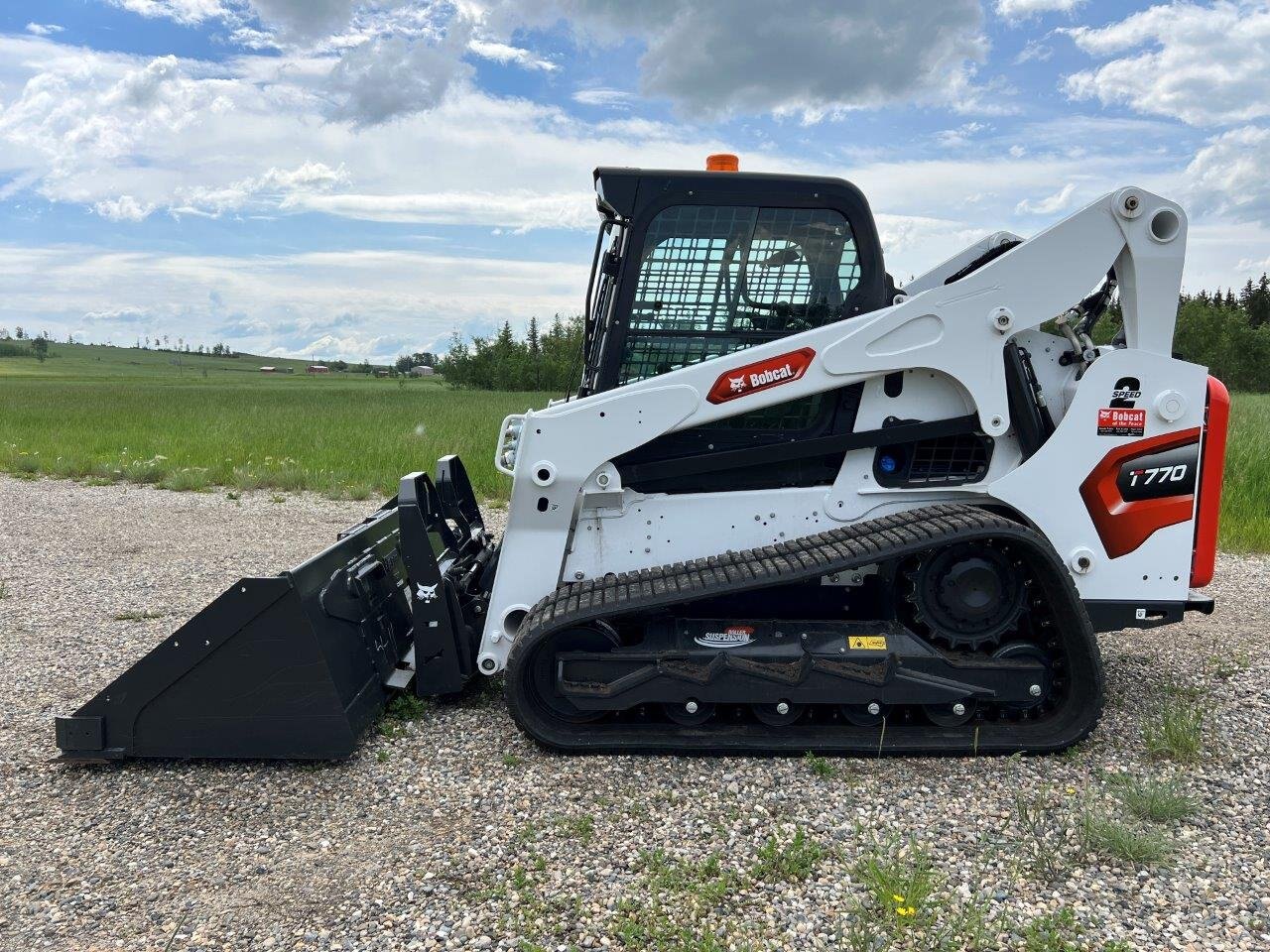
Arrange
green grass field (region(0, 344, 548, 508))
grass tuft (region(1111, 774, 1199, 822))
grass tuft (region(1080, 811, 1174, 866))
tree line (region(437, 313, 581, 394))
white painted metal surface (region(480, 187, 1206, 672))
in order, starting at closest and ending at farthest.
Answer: grass tuft (region(1080, 811, 1174, 866)) → grass tuft (region(1111, 774, 1199, 822)) → white painted metal surface (region(480, 187, 1206, 672)) → green grass field (region(0, 344, 548, 508)) → tree line (region(437, 313, 581, 394))

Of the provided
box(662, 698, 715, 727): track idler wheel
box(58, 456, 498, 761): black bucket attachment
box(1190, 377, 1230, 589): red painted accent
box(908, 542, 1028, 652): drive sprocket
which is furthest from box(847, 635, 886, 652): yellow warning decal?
box(58, 456, 498, 761): black bucket attachment

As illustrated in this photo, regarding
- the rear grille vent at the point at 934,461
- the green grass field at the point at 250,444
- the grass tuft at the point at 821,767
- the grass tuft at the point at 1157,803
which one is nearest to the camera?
the grass tuft at the point at 1157,803

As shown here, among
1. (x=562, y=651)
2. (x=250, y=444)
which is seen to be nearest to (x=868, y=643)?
(x=562, y=651)

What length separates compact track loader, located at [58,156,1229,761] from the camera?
450 cm

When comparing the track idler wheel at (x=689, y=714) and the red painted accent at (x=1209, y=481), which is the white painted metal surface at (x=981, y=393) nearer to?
the red painted accent at (x=1209, y=481)

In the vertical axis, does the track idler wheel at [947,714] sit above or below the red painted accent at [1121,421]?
below

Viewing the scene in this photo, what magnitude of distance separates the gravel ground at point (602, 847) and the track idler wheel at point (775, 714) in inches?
8.0

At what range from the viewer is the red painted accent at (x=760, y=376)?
15.9 feet

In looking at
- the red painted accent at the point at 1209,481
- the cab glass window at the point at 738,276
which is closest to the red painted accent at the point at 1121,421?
the red painted accent at the point at 1209,481

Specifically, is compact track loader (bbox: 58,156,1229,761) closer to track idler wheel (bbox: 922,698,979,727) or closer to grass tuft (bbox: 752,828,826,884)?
track idler wheel (bbox: 922,698,979,727)

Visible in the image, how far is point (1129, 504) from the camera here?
491 cm

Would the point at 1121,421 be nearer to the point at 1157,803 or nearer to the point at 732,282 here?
the point at 1157,803

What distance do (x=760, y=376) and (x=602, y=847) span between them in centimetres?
238

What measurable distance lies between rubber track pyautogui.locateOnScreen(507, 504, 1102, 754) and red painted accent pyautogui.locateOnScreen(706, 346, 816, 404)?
0.86 metres
